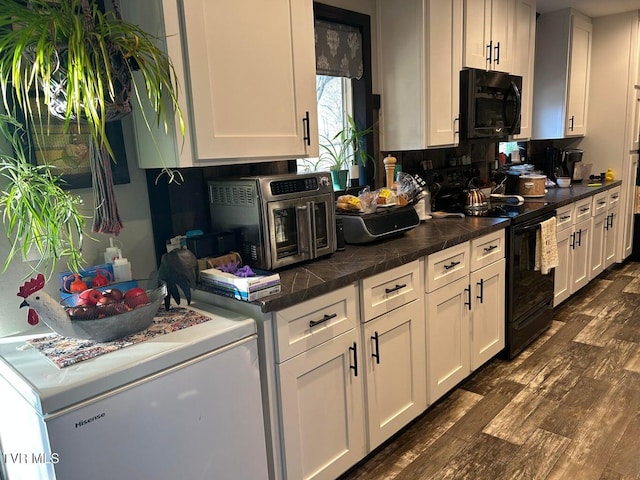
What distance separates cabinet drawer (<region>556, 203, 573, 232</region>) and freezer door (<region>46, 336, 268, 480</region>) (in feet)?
8.81

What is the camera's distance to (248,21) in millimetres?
1774

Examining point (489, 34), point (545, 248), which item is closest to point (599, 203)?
point (545, 248)

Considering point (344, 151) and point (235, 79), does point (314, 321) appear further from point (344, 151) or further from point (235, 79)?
point (344, 151)

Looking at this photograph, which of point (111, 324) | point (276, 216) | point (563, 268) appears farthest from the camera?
point (563, 268)

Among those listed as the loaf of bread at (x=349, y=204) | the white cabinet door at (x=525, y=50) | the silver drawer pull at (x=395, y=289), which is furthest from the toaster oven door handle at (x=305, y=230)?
→ the white cabinet door at (x=525, y=50)

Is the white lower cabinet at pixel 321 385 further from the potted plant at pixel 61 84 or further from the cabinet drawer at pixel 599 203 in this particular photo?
the cabinet drawer at pixel 599 203

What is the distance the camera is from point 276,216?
1854mm

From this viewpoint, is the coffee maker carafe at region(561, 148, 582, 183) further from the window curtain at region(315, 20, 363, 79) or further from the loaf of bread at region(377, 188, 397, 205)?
the loaf of bread at region(377, 188, 397, 205)

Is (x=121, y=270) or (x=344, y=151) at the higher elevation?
(x=344, y=151)

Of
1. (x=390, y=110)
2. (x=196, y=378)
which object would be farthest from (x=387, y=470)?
(x=390, y=110)

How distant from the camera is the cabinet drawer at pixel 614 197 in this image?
4.42 m

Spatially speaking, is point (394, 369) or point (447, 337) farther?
point (447, 337)

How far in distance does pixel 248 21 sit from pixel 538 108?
3499 mm

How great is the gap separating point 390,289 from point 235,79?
40.5 inches
